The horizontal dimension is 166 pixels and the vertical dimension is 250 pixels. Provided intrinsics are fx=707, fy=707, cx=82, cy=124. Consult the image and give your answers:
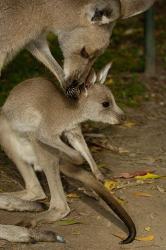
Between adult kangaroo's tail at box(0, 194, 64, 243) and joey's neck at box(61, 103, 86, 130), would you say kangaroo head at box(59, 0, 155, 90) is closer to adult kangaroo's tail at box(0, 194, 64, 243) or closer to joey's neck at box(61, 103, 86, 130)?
joey's neck at box(61, 103, 86, 130)

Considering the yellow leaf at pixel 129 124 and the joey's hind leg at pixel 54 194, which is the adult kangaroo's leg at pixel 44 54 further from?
the yellow leaf at pixel 129 124

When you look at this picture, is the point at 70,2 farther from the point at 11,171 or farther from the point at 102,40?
the point at 11,171

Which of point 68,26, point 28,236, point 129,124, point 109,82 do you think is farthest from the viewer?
point 109,82

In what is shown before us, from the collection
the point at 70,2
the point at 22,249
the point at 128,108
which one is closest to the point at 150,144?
the point at 128,108

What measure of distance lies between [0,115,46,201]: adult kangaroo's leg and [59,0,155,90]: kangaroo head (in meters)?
0.67

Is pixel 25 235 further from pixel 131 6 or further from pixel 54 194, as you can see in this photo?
pixel 131 6

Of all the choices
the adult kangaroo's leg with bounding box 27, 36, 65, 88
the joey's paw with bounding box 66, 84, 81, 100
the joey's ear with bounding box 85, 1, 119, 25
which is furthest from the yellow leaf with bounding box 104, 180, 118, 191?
the joey's ear with bounding box 85, 1, 119, 25

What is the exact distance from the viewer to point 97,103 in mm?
6051

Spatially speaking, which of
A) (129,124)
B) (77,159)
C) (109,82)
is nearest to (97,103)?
(77,159)

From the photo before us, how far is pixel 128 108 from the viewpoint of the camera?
27.9 feet

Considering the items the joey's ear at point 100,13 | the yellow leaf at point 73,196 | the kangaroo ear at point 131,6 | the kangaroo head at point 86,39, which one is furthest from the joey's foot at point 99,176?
the kangaroo ear at point 131,6

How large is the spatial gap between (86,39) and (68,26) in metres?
0.19

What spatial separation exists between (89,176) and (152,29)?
14.1 ft

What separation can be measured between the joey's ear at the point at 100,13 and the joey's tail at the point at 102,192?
1252 millimetres
